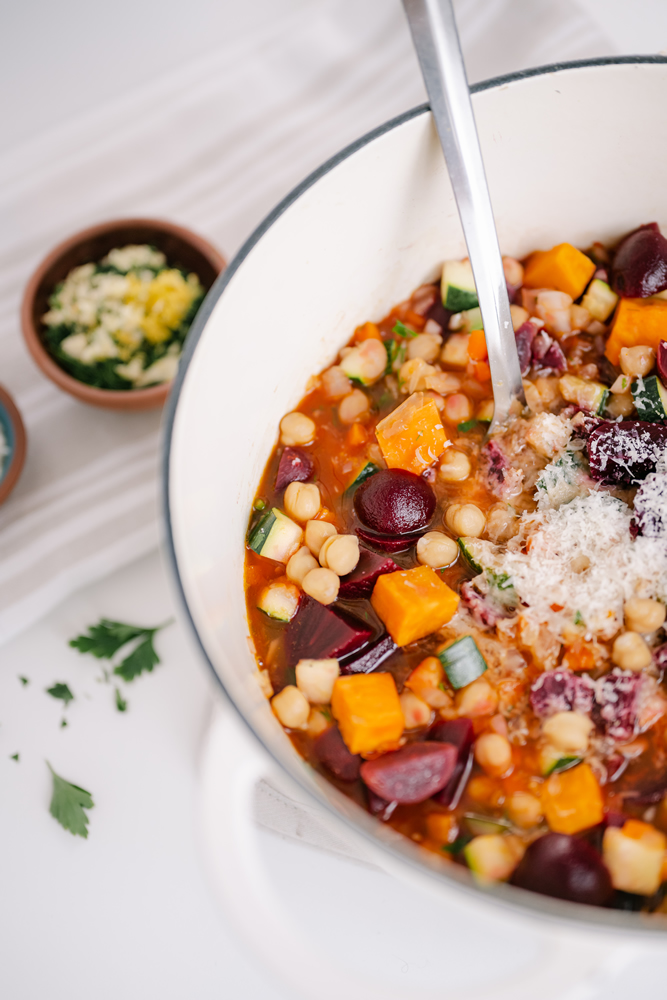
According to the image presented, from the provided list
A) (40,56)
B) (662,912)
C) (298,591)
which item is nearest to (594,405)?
(298,591)

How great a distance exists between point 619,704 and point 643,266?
1.21m

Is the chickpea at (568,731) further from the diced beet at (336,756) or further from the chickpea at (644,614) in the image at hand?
the diced beet at (336,756)

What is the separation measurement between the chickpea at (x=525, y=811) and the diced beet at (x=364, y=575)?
0.59m

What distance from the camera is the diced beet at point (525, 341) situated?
219 cm

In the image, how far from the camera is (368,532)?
206 cm

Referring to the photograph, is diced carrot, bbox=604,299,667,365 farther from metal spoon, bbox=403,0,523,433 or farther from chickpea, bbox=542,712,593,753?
chickpea, bbox=542,712,593,753

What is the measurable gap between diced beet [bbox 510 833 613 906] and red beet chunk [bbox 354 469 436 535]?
0.78 m

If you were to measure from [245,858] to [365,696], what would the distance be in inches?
21.0

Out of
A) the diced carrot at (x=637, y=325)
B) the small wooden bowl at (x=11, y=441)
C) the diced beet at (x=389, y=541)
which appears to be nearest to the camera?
the diced beet at (x=389, y=541)

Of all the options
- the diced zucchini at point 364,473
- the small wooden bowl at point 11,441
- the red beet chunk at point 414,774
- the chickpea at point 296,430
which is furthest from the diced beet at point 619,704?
the small wooden bowl at point 11,441

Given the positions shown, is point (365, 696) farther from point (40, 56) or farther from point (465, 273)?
point (40, 56)

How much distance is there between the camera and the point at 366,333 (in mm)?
2312

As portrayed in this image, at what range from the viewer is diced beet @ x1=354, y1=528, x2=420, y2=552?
2037 mm

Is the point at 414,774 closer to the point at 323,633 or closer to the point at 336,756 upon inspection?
the point at 336,756
